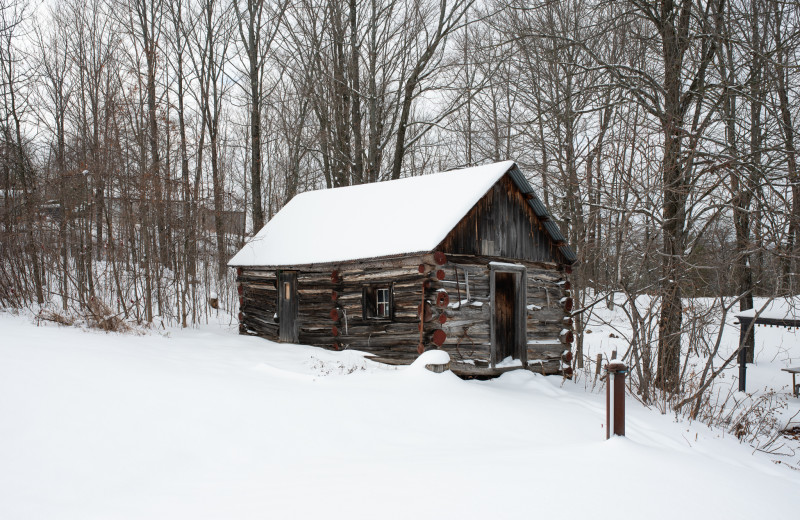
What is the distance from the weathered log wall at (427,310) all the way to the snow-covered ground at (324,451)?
1.90 m

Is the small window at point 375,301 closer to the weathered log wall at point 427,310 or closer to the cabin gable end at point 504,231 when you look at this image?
the weathered log wall at point 427,310

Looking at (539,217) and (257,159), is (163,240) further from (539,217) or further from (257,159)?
(539,217)

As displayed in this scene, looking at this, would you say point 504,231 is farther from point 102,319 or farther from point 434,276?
point 102,319

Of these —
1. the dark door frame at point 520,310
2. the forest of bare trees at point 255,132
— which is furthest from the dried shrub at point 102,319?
the dark door frame at point 520,310

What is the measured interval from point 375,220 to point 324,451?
7.80 meters

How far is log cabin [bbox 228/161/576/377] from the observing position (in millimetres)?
11336

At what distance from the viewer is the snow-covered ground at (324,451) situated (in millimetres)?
4484

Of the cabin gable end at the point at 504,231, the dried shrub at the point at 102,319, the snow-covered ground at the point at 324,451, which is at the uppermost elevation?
the cabin gable end at the point at 504,231

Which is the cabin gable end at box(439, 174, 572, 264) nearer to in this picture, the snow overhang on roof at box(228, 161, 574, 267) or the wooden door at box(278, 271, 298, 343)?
the snow overhang on roof at box(228, 161, 574, 267)

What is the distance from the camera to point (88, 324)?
39.3 feet

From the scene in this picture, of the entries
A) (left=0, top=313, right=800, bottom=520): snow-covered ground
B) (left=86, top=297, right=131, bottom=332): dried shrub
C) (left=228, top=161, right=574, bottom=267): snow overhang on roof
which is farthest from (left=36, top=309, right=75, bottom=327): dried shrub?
(left=228, top=161, right=574, bottom=267): snow overhang on roof

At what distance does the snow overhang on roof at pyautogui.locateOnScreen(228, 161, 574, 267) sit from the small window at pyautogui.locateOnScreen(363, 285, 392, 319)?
89cm

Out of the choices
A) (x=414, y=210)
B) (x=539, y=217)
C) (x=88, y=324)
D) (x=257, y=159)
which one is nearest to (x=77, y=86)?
(x=257, y=159)

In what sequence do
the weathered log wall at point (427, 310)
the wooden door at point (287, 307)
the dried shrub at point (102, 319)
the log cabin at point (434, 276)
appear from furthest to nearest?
the wooden door at point (287, 307) < the dried shrub at point (102, 319) < the log cabin at point (434, 276) < the weathered log wall at point (427, 310)
